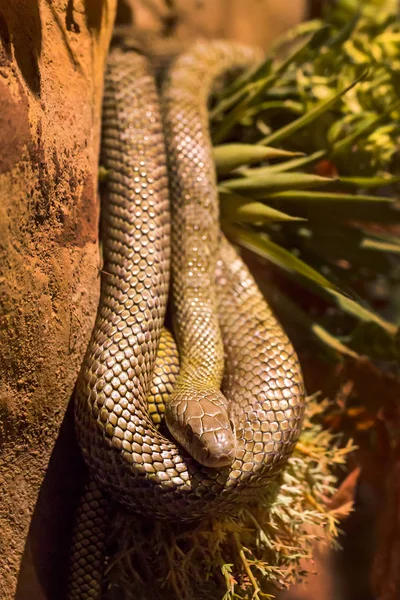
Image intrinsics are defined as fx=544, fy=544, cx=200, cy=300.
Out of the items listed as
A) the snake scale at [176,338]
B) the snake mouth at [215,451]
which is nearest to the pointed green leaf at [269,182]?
the snake scale at [176,338]

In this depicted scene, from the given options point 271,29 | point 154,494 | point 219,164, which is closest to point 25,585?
point 154,494

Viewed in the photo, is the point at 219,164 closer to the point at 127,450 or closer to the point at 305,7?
the point at 127,450

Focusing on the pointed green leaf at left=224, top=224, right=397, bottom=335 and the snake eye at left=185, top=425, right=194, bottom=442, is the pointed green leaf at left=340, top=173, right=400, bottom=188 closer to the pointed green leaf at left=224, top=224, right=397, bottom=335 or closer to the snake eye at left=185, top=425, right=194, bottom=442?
the pointed green leaf at left=224, top=224, right=397, bottom=335

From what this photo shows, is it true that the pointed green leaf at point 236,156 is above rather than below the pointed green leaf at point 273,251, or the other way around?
above

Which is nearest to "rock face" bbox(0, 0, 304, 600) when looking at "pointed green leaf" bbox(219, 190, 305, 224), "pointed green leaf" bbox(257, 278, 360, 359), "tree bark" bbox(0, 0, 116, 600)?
"tree bark" bbox(0, 0, 116, 600)

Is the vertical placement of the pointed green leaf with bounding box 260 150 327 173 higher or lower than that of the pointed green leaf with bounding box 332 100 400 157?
lower

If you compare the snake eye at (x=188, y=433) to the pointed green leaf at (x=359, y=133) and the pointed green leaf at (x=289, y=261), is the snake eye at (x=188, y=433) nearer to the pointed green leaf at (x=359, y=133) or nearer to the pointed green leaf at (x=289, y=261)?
the pointed green leaf at (x=289, y=261)

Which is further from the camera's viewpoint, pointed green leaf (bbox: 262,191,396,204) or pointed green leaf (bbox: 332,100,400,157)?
pointed green leaf (bbox: 332,100,400,157)
